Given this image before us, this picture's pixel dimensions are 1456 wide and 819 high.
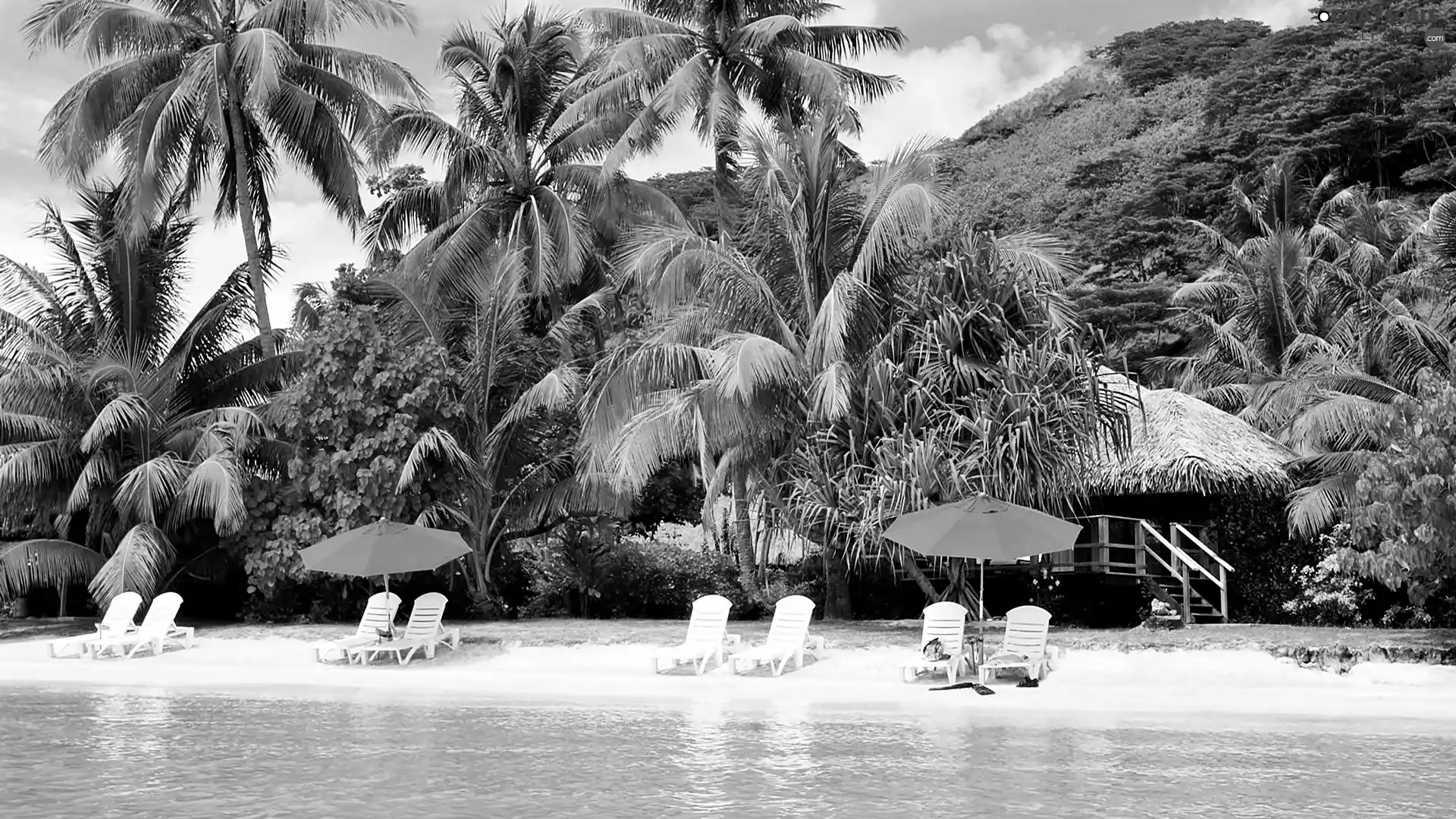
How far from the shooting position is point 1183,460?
18.8 m

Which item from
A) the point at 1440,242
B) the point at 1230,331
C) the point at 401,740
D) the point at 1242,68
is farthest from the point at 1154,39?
the point at 401,740

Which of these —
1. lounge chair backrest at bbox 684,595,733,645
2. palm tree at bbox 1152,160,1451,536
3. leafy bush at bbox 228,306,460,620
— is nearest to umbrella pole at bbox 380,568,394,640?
leafy bush at bbox 228,306,460,620

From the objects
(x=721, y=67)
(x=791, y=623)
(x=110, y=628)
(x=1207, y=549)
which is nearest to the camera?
(x=791, y=623)

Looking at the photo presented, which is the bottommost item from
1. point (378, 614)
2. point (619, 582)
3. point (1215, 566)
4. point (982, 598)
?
point (378, 614)

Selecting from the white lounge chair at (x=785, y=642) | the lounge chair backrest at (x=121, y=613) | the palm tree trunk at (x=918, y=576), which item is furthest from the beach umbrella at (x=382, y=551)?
the palm tree trunk at (x=918, y=576)

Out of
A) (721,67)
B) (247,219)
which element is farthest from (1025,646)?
(247,219)

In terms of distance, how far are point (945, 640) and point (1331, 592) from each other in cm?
767

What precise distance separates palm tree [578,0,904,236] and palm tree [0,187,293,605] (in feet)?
27.2

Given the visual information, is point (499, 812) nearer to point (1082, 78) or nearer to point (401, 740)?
point (401, 740)

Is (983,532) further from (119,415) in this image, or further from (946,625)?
(119,415)

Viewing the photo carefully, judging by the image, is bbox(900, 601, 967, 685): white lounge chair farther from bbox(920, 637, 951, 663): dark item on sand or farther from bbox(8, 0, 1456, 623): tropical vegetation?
bbox(8, 0, 1456, 623): tropical vegetation

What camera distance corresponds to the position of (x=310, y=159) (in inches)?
993

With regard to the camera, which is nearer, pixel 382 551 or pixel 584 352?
pixel 382 551

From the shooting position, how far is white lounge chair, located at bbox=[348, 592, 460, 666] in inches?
610
